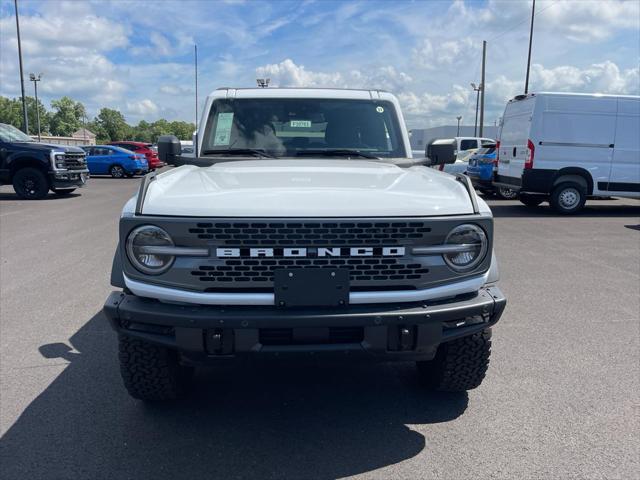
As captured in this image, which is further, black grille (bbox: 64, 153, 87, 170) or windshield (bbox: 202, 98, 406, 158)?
black grille (bbox: 64, 153, 87, 170)

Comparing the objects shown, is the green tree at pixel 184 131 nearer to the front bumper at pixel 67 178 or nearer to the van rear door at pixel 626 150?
the front bumper at pixel 67 178

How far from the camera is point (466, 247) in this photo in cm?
279

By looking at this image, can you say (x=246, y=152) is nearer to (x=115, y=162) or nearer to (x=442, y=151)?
(x=442, y=151)

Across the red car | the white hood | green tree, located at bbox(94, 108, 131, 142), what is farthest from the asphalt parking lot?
green tree, located at bbox(94, 108, 131, 142)

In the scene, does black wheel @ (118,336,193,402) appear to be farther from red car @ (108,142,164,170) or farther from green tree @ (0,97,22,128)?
green tree @ (0,97,22,128)

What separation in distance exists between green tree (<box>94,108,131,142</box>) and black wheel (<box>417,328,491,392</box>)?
466 feet

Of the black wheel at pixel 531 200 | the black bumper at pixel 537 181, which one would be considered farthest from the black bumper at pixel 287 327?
the black wheel at pixel 531 200

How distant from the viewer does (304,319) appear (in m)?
2.54

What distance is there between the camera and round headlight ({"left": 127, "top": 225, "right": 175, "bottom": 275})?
8.73ft

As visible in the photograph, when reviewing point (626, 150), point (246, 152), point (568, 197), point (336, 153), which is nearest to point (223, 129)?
point (246, 152)

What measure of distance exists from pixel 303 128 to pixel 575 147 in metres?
9.64

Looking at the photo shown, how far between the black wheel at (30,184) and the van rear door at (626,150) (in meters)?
14.2

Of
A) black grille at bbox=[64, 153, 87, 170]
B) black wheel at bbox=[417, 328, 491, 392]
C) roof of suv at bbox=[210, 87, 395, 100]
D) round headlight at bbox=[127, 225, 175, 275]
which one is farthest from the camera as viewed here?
black grille at bbox=[64, 153, 87, 170]

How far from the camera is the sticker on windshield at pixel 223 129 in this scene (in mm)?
4301
